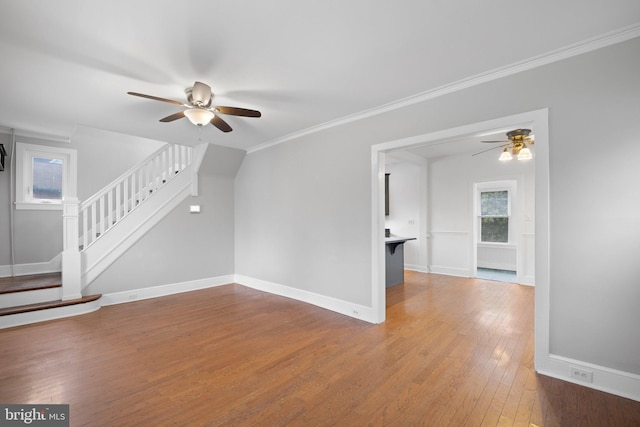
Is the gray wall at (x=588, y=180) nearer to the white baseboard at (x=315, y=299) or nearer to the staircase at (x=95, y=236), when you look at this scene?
the white baseboard at (x=315, y=299)

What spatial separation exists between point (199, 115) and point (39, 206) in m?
4.30

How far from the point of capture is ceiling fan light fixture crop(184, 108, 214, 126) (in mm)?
2752

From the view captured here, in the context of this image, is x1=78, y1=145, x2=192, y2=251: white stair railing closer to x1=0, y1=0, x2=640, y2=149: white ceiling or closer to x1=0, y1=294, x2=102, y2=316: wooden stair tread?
x1=0, y1=294, x2=102, y2=316: wooden stair tread

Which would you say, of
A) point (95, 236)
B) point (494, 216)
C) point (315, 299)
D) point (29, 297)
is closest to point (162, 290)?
point (95, 236)

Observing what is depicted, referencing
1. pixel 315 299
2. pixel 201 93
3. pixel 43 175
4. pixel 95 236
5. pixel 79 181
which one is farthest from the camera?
pixel 79 181

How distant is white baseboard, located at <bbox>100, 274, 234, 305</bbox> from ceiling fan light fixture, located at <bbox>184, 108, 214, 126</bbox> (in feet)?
10.8

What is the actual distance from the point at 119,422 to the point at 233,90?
115 inches

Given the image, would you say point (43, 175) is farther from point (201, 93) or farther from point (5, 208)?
point (201, 93)

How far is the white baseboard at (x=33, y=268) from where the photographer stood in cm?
458

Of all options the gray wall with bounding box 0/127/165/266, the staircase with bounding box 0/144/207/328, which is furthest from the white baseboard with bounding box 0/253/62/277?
the staircase with bounding box 0/144/207/328

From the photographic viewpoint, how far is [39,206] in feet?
16.0

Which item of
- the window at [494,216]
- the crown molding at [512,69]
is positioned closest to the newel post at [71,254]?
the crown molding at [512,69]

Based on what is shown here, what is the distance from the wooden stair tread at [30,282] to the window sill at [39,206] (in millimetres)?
1126

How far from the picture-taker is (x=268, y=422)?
1.82 metres
